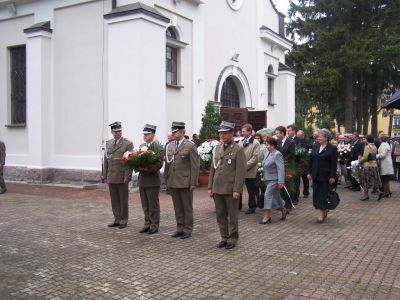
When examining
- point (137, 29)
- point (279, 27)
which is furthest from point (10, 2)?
point (279, 27)

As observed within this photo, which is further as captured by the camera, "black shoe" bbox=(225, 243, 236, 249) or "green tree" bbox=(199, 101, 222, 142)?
"green tree" bbox=(199, 101, 222, 142)

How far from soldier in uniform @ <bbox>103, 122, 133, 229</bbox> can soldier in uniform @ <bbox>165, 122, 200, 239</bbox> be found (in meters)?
0.98

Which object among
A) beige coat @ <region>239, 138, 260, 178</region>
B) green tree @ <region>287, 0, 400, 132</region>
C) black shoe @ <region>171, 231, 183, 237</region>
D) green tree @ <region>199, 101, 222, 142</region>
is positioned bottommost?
black shoe @ <region>171, 231, 183, 237</region>

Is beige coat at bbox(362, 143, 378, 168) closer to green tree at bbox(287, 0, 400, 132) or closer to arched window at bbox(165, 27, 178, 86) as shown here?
arched window at bbox(165, 27, 178, 86)

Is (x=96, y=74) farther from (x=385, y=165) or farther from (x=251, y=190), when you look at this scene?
(x=385, y=165)

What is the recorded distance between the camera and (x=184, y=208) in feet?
24.3

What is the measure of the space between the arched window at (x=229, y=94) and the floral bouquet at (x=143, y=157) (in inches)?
441

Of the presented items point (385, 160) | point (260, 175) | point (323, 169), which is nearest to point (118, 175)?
point (260, 175)

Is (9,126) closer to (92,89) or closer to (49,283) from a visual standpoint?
(92,89)

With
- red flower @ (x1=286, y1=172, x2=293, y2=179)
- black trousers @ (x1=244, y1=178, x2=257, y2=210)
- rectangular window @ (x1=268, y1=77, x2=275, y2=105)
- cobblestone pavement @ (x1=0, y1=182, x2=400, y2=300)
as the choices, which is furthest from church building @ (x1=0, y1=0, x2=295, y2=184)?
rectangular window @ (x1=268, y1=77, x2=275, y2=105)

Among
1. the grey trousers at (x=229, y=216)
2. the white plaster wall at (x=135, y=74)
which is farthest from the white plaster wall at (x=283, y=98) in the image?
the grey trousers at (x=229, y=216)

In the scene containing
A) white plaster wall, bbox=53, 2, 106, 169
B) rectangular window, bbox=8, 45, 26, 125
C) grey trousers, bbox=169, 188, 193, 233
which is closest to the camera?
grey trousers, bbox=169, 188, 193, 233

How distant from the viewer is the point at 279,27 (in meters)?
23.1

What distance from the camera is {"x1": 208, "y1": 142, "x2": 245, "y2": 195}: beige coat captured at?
21.8 ft
